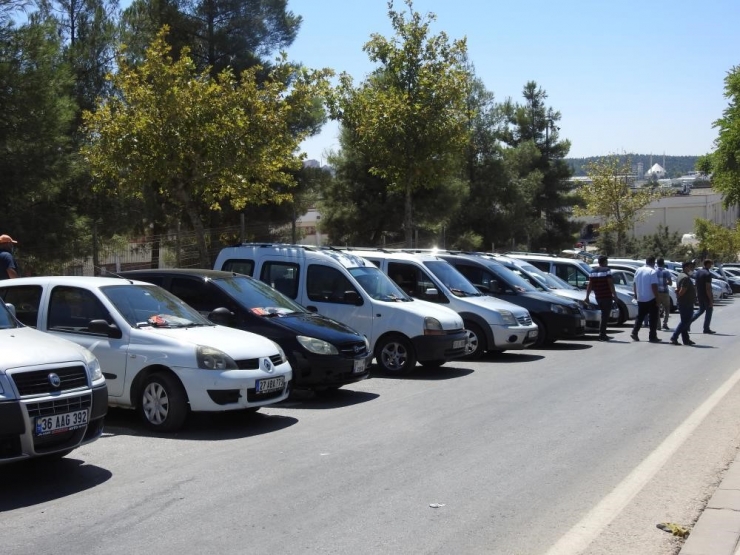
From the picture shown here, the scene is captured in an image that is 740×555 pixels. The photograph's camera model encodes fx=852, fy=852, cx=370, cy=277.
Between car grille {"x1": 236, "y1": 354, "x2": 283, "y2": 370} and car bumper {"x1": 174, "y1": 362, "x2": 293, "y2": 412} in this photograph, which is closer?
car bumper {"x1": 174, "y1": 362, "x2": 293, "y2": 412}

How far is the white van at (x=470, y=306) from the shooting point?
1547 cm

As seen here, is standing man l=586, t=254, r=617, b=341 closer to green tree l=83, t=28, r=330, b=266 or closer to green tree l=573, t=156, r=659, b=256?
green tree l=83, t=28, r=330, b=266

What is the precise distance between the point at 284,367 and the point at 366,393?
251 cm

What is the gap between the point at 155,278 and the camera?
1192cm

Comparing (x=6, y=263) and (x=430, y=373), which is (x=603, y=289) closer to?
(x=430, y=373)

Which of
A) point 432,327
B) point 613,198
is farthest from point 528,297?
point 613,198

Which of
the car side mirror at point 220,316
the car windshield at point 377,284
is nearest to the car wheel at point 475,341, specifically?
the car windshield at point 377,284

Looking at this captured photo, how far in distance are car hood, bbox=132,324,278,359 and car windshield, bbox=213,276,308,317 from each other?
5.33ft

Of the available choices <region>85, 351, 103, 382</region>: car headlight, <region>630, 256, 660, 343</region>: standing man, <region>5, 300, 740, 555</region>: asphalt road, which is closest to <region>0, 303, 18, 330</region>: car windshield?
<region>85, 351, 103, 382</region>: car headlight

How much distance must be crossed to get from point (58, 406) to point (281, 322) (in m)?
4.68

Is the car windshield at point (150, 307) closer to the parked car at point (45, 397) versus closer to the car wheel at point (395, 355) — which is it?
the parked car at point (45, 397)

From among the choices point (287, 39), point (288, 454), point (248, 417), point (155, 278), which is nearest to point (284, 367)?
point (248, 417)

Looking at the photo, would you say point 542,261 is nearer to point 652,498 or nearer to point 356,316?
point 356,316

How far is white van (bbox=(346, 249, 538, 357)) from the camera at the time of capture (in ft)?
50.8
